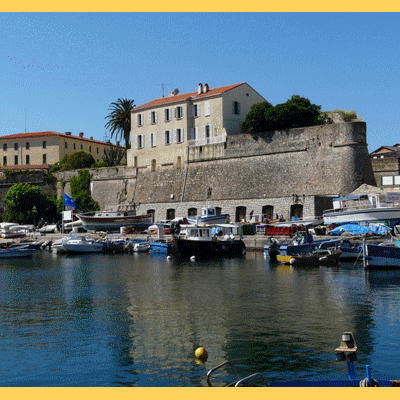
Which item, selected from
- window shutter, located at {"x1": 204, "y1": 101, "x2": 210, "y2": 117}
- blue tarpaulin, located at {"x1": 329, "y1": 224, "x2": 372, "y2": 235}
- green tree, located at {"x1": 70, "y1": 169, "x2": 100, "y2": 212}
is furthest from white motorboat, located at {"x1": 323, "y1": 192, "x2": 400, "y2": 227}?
green tree, located at {"x1": 70, "y1": 169, "x2": 100, "y2": 212}

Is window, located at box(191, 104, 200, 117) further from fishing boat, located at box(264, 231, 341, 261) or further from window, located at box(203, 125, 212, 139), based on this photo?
fishing boat, located at box(264, 231, 341, 261)

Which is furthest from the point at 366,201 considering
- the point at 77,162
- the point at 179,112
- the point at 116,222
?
the point at 77,162

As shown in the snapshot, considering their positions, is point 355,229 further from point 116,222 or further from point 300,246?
point 116,222

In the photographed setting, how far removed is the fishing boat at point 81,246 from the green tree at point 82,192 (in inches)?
554

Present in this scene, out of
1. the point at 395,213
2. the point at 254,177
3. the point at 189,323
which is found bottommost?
the point at 189,323

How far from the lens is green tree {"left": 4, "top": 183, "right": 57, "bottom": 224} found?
5900 cm

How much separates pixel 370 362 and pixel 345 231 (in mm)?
26543

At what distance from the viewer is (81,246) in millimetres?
43906

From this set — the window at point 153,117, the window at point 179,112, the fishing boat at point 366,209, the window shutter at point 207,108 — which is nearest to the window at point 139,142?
the window at point 153,117

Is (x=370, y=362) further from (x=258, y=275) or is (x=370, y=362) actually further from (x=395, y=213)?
(x=395, y=213)

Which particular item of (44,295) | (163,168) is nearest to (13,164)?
(163,168)

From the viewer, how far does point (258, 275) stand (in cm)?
2711

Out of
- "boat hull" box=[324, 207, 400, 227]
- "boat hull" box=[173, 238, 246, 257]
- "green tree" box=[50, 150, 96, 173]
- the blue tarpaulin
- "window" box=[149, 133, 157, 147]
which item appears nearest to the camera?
the blue tarpaulin

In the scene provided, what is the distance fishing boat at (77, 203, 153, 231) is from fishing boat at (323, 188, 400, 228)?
17.3 m
